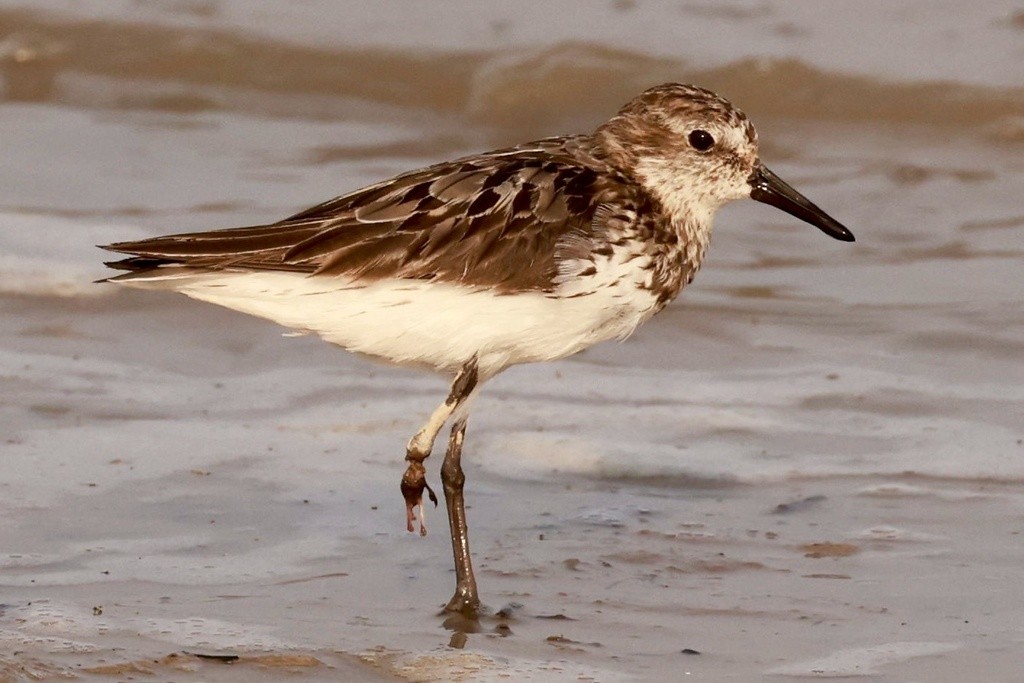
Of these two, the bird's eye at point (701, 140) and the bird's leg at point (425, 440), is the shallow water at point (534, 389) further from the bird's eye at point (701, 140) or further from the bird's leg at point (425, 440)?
the bird's eye at point (701, 140)

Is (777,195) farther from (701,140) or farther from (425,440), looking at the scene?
(425,440)

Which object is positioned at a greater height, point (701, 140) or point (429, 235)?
point (701, 140)

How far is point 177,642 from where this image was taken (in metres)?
5.95

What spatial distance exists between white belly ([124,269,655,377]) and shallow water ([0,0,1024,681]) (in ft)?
3.28

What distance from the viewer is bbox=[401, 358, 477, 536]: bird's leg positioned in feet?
21.6

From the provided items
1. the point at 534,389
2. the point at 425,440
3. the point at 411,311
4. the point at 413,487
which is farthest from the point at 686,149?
the point at 534,389

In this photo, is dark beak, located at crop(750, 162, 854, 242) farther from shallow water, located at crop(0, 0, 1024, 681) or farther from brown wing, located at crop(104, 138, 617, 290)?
shallow water, located at crop(0, 0, 1024, 681)

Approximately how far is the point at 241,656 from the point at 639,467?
9.20 feet

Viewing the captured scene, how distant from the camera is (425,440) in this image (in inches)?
265

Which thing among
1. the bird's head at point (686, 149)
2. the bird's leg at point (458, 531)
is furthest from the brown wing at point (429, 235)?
the bird's leg at point (458, 531)

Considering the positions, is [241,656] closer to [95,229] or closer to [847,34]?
[95,229]

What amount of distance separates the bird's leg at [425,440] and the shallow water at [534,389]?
1.11 ft

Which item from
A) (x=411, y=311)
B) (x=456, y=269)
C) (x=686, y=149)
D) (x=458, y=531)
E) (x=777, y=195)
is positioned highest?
(x=686, y=149)

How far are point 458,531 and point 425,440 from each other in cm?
38
